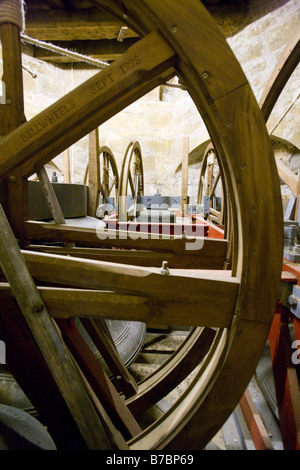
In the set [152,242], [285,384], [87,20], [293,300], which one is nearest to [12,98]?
[152,242]

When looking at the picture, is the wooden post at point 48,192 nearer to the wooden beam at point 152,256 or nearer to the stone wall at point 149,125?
the wooden beam at point 152,256

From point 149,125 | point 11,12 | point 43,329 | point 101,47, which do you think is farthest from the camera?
point 149,125

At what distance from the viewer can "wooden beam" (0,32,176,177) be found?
674mm

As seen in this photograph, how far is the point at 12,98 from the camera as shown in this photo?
1.01m

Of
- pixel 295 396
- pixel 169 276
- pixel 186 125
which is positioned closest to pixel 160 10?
pixel 169 276

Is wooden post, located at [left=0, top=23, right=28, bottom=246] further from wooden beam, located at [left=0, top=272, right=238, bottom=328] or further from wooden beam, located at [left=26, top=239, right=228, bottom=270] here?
wooden beam, located at [left=0, top=272, right=238, bottom=328]

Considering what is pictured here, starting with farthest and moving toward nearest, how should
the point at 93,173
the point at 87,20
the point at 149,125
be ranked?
the point at 149,125 < the point at 87,20 < the point at 93,173

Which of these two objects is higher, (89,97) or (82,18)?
(82,18)

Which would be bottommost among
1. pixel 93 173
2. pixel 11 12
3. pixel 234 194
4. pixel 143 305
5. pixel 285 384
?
pixel 285 384

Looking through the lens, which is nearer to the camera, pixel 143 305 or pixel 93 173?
pixel 143 305

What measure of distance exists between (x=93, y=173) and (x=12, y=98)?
5.19 ft

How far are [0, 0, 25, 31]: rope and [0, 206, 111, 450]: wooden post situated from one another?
89 centimetres

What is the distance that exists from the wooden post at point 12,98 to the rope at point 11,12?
15mm

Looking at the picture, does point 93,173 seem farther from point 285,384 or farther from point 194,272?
point 285,384
